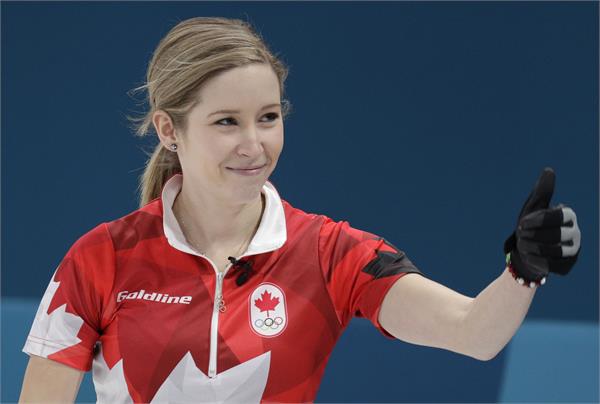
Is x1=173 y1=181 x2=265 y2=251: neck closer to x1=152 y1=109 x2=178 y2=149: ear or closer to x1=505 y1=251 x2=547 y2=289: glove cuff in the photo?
x1=152 y1=109 x2=178 y2=149: ear

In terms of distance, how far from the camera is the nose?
6.40 ft

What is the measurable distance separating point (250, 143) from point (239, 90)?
0.11 m

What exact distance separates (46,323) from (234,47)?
0.66 m

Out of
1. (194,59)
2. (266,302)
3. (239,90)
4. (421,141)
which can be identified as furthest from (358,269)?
(421,141)

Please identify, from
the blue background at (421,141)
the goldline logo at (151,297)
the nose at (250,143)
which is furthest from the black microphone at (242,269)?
the blue background at (421,141)

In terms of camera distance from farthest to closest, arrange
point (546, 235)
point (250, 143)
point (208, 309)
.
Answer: point (208, 309) < point (250, 143) < point (546, 235)

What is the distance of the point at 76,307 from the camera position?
2.07 m

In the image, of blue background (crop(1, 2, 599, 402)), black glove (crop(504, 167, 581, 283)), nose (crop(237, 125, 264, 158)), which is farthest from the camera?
blue background (crop(1, 2, 599, 402))

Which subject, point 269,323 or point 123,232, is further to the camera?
point 123,232

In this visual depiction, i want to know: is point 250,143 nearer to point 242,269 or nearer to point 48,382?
point 242,269

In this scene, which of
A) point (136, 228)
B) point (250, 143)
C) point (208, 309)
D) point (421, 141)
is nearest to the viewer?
point (250, 143)

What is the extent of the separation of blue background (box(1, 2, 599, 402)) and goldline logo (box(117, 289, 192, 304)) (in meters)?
1.56

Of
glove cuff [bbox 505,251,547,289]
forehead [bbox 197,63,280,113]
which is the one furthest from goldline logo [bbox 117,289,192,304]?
glove cuff [bbox 505,251,547,289]

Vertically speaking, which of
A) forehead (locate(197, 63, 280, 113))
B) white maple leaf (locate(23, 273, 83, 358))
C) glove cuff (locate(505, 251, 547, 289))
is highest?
forehead (locate(197, 63, 280, 113))
